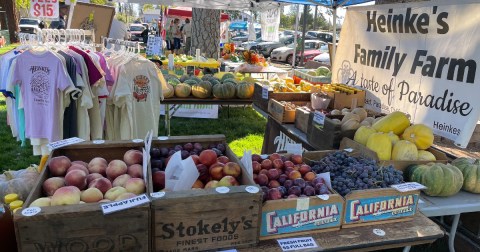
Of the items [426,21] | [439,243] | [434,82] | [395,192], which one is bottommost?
[439,243]

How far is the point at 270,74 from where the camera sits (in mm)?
8664

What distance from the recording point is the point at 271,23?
12.0m

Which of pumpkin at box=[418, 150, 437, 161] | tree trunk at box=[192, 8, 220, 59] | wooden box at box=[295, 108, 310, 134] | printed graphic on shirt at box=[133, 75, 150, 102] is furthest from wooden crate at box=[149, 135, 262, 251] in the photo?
tree trunk at box=[192, 8, 220, 59]

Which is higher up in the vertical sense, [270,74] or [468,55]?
[468,55]

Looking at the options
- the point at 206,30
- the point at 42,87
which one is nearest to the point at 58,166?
the point at 42,87

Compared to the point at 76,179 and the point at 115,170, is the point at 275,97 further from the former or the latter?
the point at 76,179

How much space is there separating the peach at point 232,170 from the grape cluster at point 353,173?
0.53 m

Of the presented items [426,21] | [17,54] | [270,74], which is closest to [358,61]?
[426,21]

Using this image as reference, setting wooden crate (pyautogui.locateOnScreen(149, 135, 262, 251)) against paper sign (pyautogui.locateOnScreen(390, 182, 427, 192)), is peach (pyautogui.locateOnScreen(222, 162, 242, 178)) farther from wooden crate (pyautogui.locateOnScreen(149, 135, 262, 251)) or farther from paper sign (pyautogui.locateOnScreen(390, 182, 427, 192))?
paper sign (pyautogui.locateOnScreen(390, 182, 427, 192))

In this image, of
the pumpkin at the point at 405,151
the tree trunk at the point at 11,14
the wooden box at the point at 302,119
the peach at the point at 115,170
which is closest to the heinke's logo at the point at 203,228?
the peach at the point at 115,170

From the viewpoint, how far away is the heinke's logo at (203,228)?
1.53 metres

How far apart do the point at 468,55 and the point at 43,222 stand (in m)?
3.12

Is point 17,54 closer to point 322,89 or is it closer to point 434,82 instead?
point 322,89

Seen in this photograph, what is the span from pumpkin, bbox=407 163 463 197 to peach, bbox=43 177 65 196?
2.10 m
